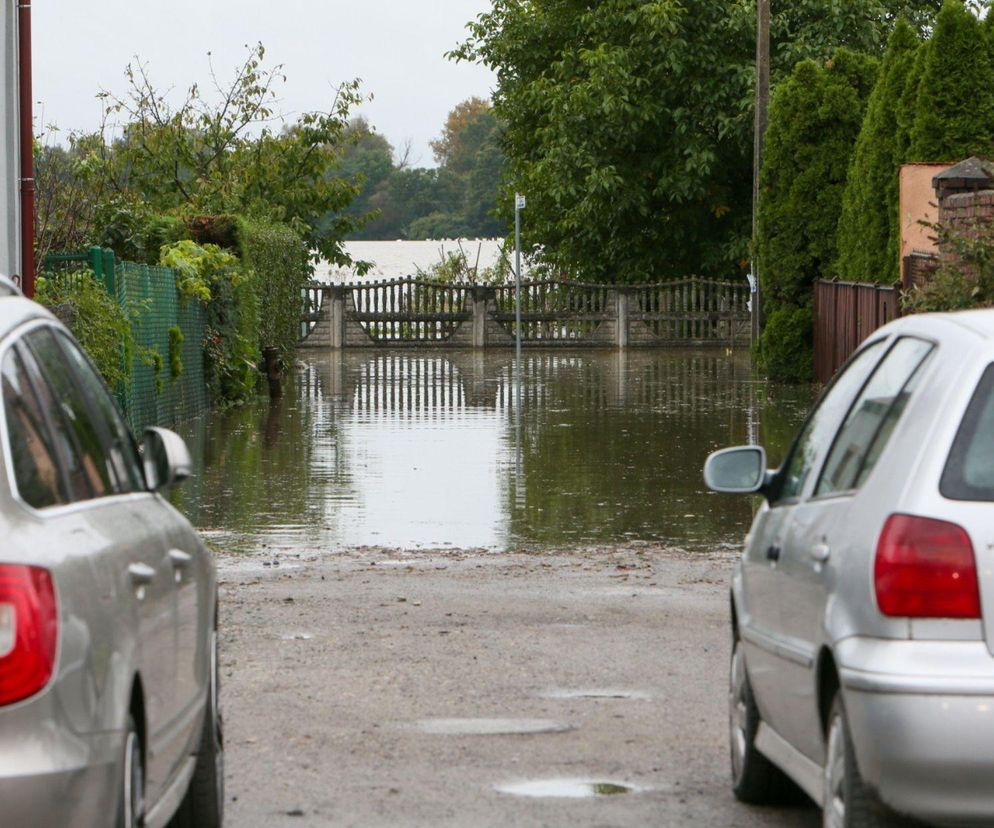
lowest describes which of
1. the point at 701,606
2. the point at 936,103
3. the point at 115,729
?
the point at 701,606

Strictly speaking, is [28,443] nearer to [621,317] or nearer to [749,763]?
[749,763]

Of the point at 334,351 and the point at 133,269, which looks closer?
the point at 133,269

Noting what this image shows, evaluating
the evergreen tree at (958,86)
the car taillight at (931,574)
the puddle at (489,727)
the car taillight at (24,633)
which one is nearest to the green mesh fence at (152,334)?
the evergreen tree at (958,86)

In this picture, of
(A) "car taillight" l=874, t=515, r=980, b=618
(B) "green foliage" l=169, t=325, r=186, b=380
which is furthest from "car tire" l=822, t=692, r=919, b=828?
(B) "green foliage" l=169, t=325, r=186, b=380

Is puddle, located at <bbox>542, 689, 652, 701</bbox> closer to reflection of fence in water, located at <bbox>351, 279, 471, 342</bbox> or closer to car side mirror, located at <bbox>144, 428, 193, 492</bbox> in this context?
car side mirror, located at <bbox>144, 428, 193, 492</bbox>

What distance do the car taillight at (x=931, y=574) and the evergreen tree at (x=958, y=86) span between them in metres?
19.5

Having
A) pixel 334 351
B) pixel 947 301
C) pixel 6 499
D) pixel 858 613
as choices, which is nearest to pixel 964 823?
pixel 858 613

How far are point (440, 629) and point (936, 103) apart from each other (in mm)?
15826

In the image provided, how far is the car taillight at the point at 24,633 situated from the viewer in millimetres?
3682

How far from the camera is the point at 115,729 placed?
407cm

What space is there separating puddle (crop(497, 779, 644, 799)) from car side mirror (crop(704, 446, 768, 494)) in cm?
108

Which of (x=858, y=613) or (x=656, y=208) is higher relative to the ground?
(x=656, y=208)

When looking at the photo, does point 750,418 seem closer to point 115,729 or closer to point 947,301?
point 947,301

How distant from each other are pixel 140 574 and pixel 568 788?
90.2 inches
